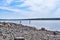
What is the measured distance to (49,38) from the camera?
19.8 ft

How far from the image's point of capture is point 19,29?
6.03 meters

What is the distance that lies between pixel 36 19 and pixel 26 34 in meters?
0.68

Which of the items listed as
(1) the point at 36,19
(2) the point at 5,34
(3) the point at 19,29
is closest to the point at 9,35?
(2) the point at 5,34

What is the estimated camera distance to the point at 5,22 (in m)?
6.35

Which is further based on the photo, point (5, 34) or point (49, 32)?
point (49, 32)

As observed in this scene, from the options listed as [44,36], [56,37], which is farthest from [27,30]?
[56,37]

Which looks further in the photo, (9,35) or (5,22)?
(5,22)

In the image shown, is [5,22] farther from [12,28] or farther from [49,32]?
[49,32]

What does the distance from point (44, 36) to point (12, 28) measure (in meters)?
1.18

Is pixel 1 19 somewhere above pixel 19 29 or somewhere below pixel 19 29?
above

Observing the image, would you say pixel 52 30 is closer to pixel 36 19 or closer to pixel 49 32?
pixel 49 32

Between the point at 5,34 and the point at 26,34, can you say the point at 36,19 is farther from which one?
the point at 5,34

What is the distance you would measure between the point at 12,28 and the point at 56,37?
1.61 metres

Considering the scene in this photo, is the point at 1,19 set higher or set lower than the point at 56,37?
higher
